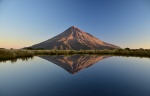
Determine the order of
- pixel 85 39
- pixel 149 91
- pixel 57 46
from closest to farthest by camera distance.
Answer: pixel 149 91
pixel 57 46
pixel 85 39

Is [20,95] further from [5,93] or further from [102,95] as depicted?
[102,95]

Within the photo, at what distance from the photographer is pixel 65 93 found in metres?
6.08

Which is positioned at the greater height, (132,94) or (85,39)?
(85,39)

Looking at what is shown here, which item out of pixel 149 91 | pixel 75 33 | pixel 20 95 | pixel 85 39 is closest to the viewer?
pixel 20 95

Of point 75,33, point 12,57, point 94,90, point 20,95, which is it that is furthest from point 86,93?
point 75,33

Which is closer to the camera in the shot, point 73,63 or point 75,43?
point 73,63

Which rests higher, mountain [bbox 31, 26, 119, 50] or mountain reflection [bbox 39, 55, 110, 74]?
mountain [bbox 31, 26, 119, 50]

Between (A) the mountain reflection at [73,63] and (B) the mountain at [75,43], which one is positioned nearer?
(A) the mountain reflection at [73,63]

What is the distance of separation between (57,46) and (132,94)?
112m

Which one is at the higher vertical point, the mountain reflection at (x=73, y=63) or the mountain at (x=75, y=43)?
the mountain at (x=75, y=43)

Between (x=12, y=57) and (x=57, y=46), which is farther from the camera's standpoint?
(x=57, y=46)

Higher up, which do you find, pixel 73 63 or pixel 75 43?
pixel 75 43

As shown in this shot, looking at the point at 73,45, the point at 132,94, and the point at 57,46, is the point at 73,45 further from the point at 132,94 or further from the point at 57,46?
the point at 132,94

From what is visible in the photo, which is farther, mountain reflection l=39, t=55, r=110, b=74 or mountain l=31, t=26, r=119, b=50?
mountain l=31, t=26, r=119, b=50
